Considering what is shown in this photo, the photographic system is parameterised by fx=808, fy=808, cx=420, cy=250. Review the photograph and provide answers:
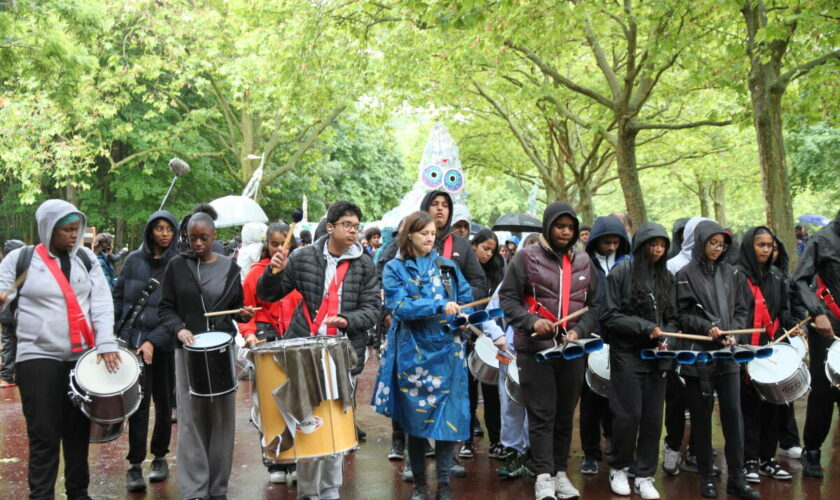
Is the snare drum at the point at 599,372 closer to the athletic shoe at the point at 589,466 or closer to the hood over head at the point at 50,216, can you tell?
the athletic shoe at the point at 589,466

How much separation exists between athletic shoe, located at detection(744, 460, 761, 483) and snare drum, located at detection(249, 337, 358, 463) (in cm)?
335

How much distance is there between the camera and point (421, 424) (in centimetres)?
556

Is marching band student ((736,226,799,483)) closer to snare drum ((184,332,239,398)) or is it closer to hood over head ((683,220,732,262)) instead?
hood over head ((683,220,732,262))

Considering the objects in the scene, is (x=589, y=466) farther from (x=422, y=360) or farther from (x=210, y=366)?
(x=210, y=366)

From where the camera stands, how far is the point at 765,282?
6.59m

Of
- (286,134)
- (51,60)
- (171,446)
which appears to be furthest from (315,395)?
(286,134)

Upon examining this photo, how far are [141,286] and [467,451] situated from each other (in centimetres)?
311

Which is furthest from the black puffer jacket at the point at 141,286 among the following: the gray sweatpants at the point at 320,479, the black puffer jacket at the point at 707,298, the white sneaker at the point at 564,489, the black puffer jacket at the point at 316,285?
the black puffer jacket at the point at 707,298

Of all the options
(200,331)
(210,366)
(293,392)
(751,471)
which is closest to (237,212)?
(200,331)

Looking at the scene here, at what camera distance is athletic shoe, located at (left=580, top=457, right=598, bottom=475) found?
21.7 ft

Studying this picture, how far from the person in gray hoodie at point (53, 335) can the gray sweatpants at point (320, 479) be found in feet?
4.80

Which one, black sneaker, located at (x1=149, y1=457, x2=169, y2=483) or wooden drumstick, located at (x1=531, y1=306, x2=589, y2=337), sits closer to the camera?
wooden drumstick, located at (x1=531, y1=306, x2=589, y2=337)

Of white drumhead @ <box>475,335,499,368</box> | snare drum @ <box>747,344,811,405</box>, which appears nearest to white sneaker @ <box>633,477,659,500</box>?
snare drum @ <box>747,344,811,405</box>

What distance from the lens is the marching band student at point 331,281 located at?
568 centimetres
